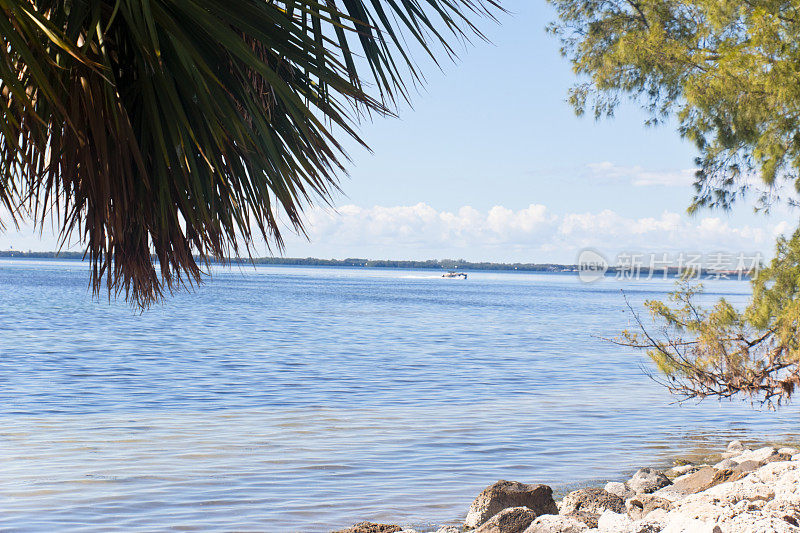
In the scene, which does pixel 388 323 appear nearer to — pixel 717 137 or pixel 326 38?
pixel 717 137

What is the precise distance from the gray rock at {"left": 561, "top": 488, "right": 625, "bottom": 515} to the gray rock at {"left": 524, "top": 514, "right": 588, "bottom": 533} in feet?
4.28

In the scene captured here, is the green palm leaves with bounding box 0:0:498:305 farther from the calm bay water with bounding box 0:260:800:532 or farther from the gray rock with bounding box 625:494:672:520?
the calm bay water with bounding box 0:260:800:532

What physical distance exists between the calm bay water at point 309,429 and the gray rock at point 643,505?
2.07 meters

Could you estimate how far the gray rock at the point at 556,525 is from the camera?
555 cm

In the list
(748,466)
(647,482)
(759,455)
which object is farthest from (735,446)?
(647,482)

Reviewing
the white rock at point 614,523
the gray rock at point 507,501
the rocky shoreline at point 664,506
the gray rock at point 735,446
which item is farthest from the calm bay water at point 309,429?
the white rock at point 614,523

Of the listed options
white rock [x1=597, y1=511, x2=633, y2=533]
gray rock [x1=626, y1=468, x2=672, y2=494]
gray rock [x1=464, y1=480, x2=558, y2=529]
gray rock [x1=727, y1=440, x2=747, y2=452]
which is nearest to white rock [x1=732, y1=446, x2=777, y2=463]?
gray rock [x1=626, y1=468, x2=672, y2=494]

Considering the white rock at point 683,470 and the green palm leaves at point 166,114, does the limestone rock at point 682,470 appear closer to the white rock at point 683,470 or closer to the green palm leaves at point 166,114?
the white rock at point 683,470

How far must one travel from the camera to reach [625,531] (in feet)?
15.6

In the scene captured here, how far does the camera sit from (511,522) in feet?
20.7

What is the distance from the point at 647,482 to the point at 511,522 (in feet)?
10.0

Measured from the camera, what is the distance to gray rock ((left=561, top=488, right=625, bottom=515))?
7055mm

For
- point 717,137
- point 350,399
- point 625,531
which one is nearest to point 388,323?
point 350,399

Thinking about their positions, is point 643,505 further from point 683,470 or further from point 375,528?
point 683,470
